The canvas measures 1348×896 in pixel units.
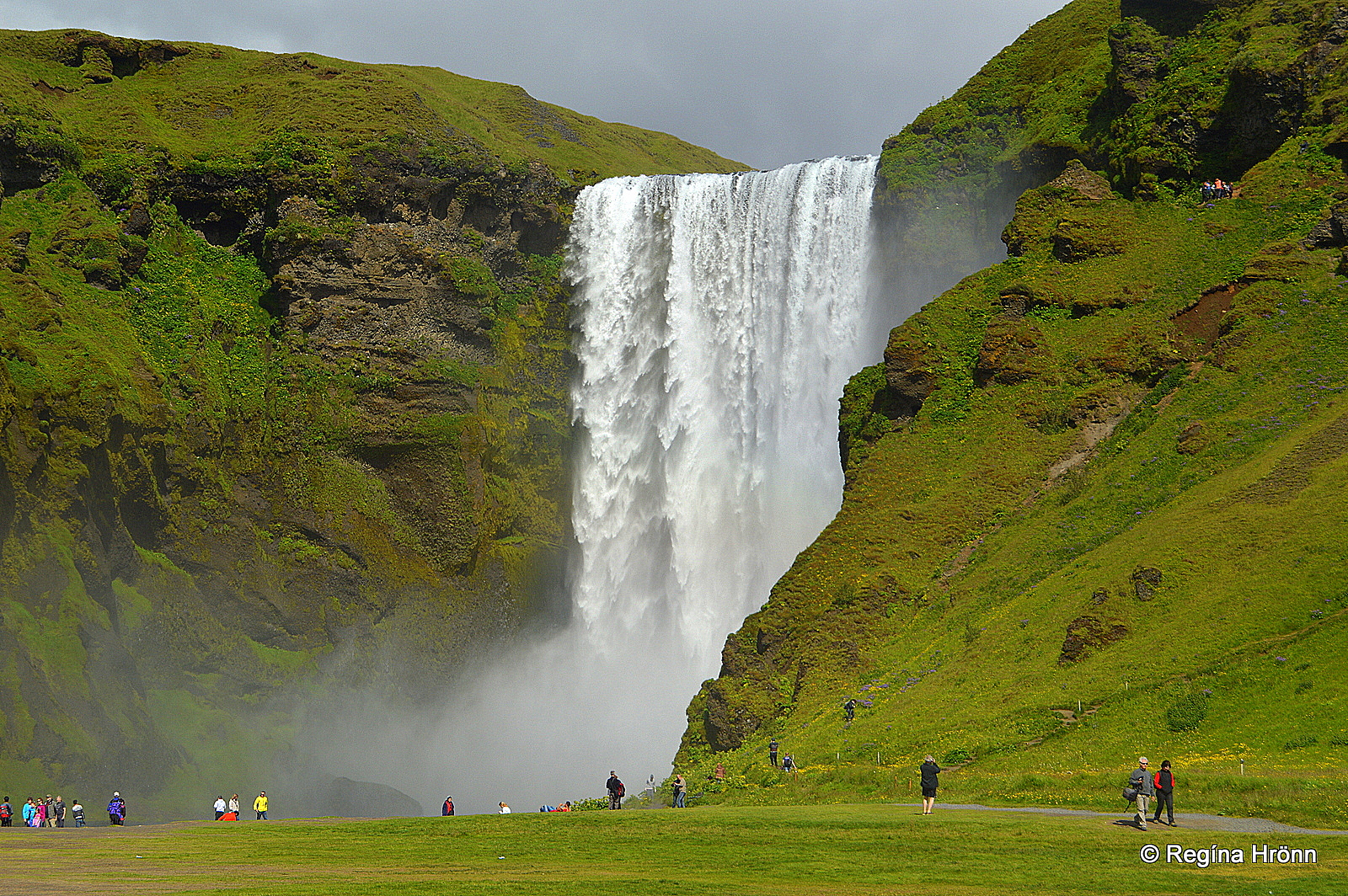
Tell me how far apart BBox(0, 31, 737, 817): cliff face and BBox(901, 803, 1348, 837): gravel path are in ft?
116

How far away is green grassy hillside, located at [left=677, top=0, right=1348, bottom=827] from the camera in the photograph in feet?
77.7

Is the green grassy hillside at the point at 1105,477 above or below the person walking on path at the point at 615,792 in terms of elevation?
above

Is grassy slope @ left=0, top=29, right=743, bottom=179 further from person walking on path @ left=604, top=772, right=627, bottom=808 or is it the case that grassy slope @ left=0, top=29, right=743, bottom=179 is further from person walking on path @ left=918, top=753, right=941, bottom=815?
person walking on path @ left=918, top=753, right=941, bottom=815

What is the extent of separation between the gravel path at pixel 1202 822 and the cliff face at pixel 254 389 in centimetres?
3523

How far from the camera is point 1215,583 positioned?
1044 inches

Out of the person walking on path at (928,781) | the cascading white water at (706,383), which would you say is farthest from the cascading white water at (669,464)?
the person walking on path at (928,781)

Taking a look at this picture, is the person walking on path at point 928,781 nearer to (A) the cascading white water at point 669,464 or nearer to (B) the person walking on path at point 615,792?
(B) the person walking on path at point 615,792

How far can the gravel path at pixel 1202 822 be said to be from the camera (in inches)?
644

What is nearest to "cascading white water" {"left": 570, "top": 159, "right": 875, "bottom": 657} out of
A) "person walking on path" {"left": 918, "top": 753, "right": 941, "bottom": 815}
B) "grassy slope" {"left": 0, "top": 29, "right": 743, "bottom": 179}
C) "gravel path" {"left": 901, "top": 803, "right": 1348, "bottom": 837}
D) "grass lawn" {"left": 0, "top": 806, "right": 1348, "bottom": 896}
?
"grassy slope" {"left": 0, "top": 29, "right": 743, "bottom": 179}

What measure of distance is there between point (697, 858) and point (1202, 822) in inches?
318

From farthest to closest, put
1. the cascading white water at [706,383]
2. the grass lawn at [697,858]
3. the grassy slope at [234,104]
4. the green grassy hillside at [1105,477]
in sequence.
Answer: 1. the grassy slope at [234,104]
2. the cascading white water at [706,383]
3. the green grassy hillside at [1105,477]
4. the grass lawn at [697,858]

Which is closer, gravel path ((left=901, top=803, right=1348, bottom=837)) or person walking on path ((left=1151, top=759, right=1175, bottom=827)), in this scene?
gravel path ((left=901, top=803, right=1348, bottom=837))

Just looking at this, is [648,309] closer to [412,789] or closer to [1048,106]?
[1048,106]

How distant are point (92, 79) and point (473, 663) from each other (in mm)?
40541
